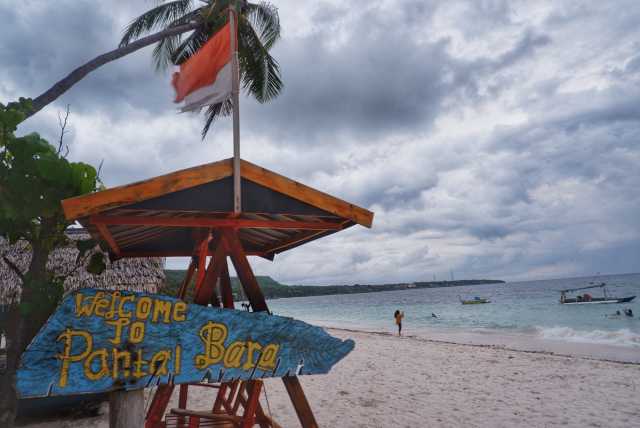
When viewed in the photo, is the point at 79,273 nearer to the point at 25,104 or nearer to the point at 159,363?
the point at 25,104

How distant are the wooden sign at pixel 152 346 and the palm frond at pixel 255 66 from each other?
8.94 m

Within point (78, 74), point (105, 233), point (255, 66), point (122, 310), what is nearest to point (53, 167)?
point (105, 233)

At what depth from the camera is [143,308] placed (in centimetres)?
242

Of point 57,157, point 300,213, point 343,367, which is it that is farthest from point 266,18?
point 343,367

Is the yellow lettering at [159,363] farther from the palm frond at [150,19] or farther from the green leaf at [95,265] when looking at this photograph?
the palm frond at [150,19]

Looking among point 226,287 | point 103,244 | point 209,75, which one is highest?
point 209,75

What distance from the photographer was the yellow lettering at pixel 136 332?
93.0 inches

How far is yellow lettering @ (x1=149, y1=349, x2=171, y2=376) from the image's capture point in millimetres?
2378

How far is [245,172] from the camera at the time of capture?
8.86 ft

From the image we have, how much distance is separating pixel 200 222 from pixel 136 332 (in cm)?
86

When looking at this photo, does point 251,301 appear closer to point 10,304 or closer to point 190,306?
point 190,306

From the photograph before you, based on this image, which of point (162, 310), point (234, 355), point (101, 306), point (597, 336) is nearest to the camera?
point (101, 306)

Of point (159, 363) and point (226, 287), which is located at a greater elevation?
point (226, 287)

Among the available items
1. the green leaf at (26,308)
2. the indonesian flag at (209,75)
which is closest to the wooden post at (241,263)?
the indonesian flag at (209,75)
